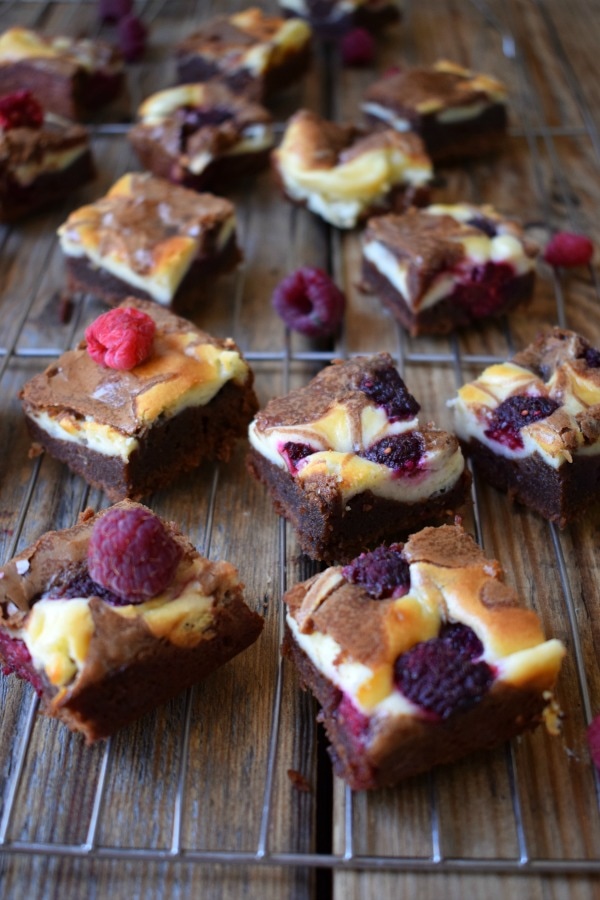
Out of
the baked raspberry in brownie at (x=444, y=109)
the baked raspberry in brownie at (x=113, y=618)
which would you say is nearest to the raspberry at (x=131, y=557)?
the baked raspberry in brownie at (x=113, y=618)

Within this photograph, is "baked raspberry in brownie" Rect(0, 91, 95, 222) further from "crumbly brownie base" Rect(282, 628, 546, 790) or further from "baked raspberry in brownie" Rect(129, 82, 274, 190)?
"crumbly brownie base" Rect(282, 628, 546, 790)

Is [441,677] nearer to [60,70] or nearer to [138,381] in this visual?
[138,381]

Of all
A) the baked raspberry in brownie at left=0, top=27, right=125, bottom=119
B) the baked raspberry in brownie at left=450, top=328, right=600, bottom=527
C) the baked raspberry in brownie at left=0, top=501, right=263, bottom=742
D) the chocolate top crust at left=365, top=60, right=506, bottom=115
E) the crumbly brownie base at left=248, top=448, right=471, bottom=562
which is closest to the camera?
the baked raspberry in brownie at left=0, top=501, right=263, bottom=742

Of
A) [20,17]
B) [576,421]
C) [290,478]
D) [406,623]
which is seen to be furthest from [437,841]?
[20,17]

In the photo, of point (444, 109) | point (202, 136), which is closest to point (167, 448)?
point (202, 136)

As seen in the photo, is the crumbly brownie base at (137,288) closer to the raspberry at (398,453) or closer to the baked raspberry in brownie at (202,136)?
the baked raspberry in brownie at (202,136)

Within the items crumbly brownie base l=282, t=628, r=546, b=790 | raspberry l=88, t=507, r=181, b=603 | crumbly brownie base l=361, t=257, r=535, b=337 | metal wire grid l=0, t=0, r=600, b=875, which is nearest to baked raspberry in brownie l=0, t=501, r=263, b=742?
raspberry l=88, t=507, r=181, b=603
